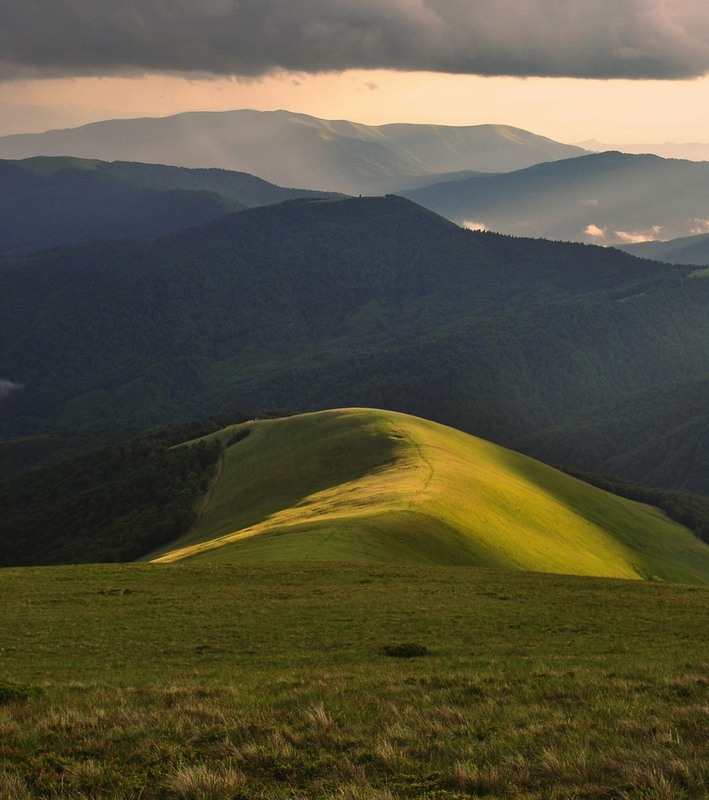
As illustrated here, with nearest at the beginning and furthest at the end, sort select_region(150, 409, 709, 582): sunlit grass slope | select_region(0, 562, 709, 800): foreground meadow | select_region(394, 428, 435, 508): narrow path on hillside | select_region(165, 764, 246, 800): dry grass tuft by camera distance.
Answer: select_region(165, 764, 246, 800): dry grass tuft < select_region(0, 562, 709, 800): foreground meadow < select_region(150, 409, 709, 582): sunlit grass slope < select_region(394, 428, 435, 508): narrow path on hillside

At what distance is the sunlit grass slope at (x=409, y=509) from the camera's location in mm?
58719

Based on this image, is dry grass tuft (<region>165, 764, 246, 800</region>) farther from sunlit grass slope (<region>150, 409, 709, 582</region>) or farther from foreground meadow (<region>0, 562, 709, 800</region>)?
sunlit grass slope (<region>150, 409, 709, 582</region>)

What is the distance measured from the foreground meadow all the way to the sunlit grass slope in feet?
61.1

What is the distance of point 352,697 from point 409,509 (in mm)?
46862

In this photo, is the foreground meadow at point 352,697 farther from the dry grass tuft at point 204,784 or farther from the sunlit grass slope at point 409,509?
the sunlit grass slope at point 409,509

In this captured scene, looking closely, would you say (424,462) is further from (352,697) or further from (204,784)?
(204,784)

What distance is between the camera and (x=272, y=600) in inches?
1443

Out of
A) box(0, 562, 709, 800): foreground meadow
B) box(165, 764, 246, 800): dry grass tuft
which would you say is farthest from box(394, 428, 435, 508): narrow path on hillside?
box(165, 764, 246, 800): dry grass tuft

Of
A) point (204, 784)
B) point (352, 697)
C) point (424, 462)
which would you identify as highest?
point (204, 784)

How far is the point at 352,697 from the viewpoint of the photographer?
1742cm

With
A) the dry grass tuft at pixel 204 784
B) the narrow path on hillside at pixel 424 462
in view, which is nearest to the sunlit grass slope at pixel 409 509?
the narrow path on hillside at pixel 424 462

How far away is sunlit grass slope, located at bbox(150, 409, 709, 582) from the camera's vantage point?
58.7 metres

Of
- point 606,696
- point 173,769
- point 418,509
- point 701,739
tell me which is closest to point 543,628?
point 606,696

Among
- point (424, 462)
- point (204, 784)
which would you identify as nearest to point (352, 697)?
point (204, 784)
